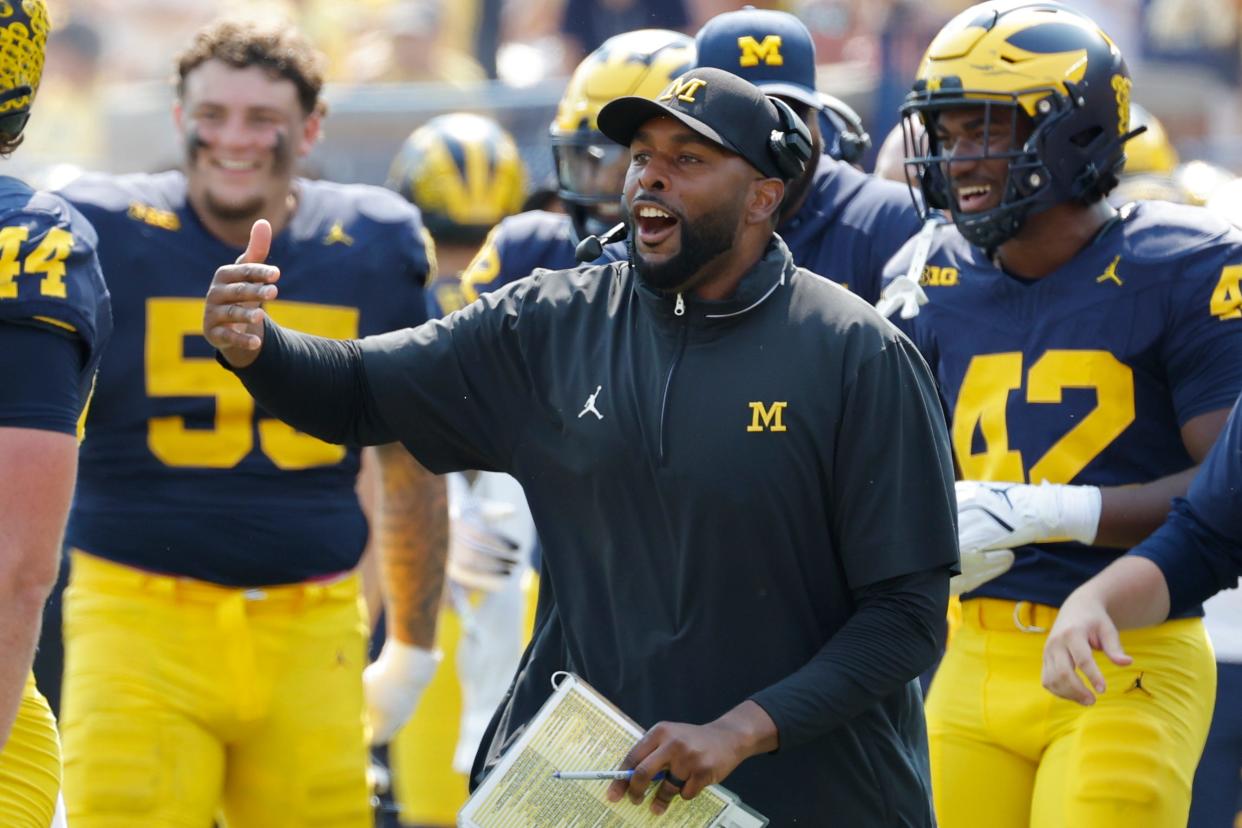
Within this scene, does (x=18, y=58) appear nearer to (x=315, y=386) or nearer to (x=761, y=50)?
(x=315, y=386)

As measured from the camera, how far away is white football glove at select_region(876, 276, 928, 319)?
416cm

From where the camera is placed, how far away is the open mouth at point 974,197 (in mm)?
4152

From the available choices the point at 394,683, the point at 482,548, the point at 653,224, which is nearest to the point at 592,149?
the point at 394,683

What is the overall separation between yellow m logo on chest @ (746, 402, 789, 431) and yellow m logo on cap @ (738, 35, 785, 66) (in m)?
1.97

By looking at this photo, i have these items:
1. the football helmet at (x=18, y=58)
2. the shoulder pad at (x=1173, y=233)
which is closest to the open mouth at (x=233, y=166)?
the football helmet at (x=18, y=58)

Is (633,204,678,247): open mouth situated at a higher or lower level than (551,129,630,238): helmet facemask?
higher

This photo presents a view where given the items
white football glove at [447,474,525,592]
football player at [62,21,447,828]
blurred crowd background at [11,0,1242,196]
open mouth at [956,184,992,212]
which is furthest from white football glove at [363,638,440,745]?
blurred crowd background at [11,0,1242,196]

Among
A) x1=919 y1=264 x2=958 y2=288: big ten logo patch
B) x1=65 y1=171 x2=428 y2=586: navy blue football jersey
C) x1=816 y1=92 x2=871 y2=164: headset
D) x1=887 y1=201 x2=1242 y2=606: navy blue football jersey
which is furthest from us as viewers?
x1=816 y1=92 x2=871 y2=164: headset

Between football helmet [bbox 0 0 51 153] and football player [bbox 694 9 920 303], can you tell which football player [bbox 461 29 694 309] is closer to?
football player [bbox 694 9 920 303]

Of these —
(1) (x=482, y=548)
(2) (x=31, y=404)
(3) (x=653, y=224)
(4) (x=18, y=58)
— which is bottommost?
(1) (x=482, y=548)

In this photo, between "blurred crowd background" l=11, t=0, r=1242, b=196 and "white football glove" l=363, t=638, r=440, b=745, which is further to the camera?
"blurred crowd background" l=11, t=0, r=1242, b=196

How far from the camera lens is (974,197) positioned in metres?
4.18

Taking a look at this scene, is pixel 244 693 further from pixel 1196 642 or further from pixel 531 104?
pixel 531 104

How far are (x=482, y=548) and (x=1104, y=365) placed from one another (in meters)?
2.98
